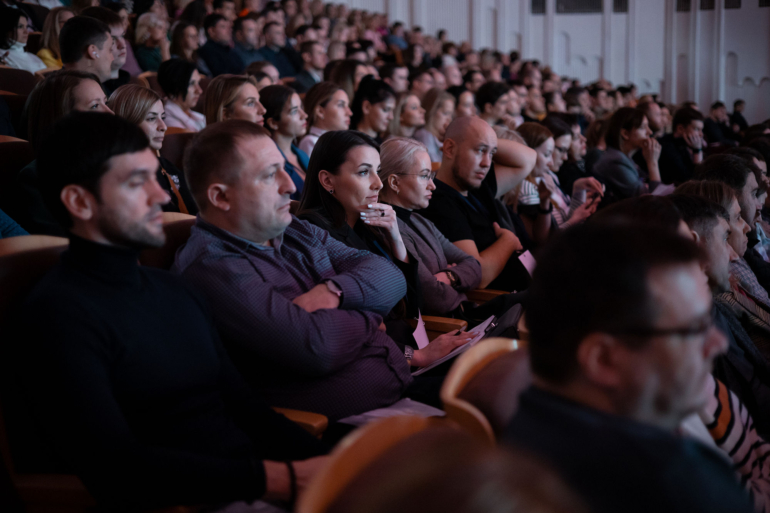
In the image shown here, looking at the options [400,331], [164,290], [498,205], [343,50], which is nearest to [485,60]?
[343,50]

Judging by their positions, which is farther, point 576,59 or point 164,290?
point 576,59

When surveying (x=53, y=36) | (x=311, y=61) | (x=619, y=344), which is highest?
(x=53, y=36)

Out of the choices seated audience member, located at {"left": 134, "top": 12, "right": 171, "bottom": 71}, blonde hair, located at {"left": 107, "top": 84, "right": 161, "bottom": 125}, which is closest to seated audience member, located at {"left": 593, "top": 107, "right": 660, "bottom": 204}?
blonde hair, located at {"left": 107, "top": 84, "right": 161, "bottom": 125}

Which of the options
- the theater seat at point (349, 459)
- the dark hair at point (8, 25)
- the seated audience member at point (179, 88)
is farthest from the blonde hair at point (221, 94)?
the theater seat at point (349, 459)

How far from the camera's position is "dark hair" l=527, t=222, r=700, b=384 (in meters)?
0.83

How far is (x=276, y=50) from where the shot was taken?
23.3 feet

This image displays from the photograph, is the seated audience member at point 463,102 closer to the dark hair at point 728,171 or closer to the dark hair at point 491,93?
the dark hair at point 491,93

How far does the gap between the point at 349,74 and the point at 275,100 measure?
4.74 feet

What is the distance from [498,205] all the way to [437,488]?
2953 mm

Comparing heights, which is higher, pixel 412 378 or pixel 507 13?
pixel 507 13

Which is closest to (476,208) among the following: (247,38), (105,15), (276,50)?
(105,15)

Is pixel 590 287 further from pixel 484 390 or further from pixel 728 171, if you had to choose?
pixel 728 171

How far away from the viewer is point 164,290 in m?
1.34

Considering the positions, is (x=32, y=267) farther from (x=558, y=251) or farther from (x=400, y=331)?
(x=400, y=331)
